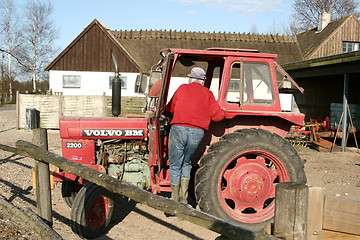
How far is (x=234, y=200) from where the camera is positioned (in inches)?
175

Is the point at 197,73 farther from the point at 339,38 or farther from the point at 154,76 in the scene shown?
the point at 339,38

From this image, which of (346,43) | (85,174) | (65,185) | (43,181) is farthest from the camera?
(346,43)

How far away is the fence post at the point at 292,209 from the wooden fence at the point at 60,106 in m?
14.6

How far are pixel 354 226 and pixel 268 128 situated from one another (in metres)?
2.67

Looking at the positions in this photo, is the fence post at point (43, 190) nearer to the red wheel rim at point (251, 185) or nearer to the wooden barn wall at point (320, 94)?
the red wheel rim at point (251, 185)

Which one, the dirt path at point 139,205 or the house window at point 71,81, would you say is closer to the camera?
the dirt path at point 139,205

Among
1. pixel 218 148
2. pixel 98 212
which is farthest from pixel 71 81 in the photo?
pixel 218 148

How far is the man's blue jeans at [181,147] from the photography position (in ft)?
13.9

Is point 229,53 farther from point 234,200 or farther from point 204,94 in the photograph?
point 234,200

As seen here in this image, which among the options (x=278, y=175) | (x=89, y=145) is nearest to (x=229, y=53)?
(x=278, y=175)

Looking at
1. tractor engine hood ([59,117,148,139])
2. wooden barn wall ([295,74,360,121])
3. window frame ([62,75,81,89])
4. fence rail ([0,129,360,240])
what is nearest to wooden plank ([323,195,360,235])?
fence rail ([0,129,360,240])

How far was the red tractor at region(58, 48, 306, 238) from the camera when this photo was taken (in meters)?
4.26

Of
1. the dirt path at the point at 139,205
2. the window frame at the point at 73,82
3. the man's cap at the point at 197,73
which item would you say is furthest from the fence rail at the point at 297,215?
the window frame at the point at 73,82

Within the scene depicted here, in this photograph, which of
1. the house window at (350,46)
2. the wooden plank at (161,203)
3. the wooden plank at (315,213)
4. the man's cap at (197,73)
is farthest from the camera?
the house window at (350,46)
